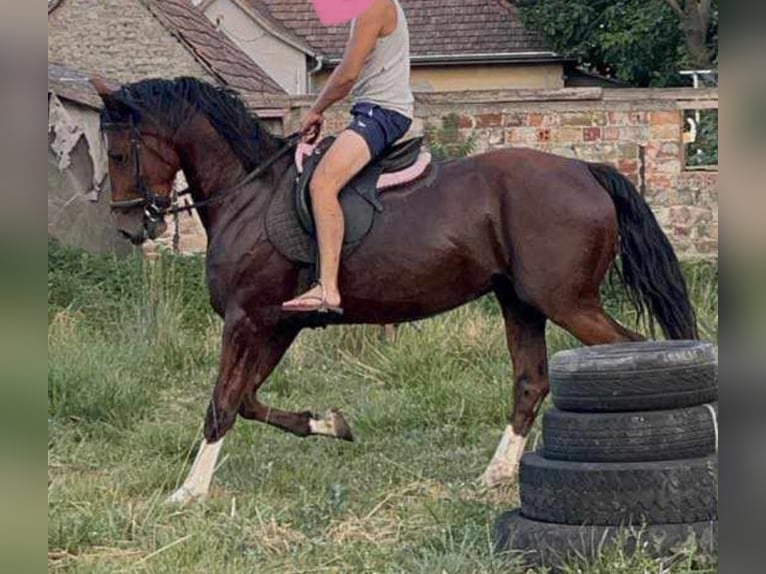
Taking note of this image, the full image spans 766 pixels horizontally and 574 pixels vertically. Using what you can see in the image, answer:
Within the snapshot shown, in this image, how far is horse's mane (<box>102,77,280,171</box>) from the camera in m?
6.44

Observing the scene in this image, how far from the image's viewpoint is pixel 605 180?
6.57 m

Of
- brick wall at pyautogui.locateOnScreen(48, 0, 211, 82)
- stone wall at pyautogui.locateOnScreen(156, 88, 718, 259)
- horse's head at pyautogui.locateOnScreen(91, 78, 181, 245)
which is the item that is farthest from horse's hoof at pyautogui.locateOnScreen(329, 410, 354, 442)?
brick wall at pyautogui.locateOnScreen(48, 0, 211, 82)

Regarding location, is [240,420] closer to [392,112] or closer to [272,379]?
[272,379]

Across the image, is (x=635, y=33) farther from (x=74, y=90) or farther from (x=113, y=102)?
(x=113, y=102)

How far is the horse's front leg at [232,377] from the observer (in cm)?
599

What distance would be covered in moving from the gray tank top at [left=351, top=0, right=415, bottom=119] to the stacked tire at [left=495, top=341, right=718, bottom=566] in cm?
196

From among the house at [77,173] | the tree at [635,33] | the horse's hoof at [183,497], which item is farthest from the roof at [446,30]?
the horse's hoof at [183,497]

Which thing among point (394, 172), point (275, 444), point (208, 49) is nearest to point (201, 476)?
point (275, 444)

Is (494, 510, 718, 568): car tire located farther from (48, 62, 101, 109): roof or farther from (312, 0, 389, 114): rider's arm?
(48, 62, 101, 109): roof

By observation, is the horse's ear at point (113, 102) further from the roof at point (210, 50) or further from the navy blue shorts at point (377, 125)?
the roof at point (210, 50)

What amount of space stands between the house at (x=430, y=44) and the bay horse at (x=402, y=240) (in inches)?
919
